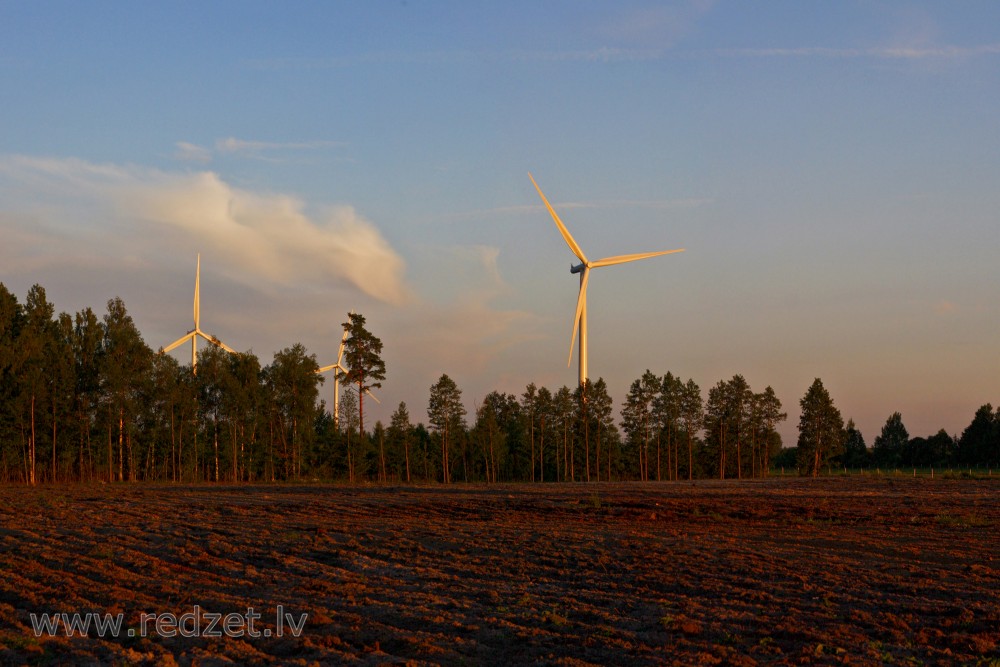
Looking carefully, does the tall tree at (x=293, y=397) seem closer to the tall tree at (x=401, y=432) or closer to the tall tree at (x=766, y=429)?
the tall tree at (x=401, y=432)

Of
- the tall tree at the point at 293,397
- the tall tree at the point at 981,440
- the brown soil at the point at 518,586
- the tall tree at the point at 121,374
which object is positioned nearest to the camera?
the brown soil at the point at 518,586

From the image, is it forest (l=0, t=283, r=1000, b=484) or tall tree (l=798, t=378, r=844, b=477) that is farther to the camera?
tall tree (l=798, t=378, r=844, b=477)

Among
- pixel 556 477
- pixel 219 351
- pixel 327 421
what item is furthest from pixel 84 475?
pixel 556 477

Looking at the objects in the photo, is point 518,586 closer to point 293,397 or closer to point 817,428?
point 293,397

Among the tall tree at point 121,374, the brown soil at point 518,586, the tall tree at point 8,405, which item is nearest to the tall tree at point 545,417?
the tall tree at point 121,374

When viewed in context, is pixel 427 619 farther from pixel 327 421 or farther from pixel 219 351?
pixel 327 421

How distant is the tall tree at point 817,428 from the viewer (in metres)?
120

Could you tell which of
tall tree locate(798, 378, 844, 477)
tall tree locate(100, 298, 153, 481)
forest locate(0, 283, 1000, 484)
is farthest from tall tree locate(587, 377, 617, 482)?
tall tree locate(100, 298, 153, 481)

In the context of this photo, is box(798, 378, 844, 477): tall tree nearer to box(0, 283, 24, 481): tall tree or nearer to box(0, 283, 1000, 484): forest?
box(0, 283, 1000, 484): forest

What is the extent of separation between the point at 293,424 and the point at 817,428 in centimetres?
7279

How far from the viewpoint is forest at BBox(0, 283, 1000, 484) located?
279ft

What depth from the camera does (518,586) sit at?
21.1 metres

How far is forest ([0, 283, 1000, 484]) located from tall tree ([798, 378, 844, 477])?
0.19 metres

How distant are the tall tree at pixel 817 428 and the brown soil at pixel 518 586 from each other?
82.8m
